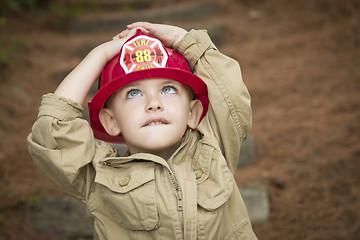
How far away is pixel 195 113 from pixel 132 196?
599 mm

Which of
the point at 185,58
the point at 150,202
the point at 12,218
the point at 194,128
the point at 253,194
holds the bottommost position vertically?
the point at 253,194

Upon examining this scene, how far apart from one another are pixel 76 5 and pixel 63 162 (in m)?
5.65

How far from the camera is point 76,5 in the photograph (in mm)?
6918

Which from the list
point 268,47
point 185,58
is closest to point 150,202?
point 185,58

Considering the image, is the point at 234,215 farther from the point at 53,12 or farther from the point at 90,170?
the point at 53,12

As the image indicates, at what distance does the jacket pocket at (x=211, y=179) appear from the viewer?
1.94m

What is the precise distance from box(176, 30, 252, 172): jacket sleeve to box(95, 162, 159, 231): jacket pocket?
0.45 meters

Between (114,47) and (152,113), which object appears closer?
(152,113)

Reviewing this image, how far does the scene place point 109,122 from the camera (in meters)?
2.15

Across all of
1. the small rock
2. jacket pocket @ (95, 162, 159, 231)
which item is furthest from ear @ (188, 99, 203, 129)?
the small rock

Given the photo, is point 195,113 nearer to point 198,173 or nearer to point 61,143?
point 198,173

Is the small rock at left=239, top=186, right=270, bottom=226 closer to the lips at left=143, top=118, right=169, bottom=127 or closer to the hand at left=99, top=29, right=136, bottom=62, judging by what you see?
the lips at left=143, top=118, right=169, bottom=127

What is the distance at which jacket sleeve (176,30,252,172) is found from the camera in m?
2.12

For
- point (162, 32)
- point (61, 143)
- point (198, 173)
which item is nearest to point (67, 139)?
point (61, 143)
